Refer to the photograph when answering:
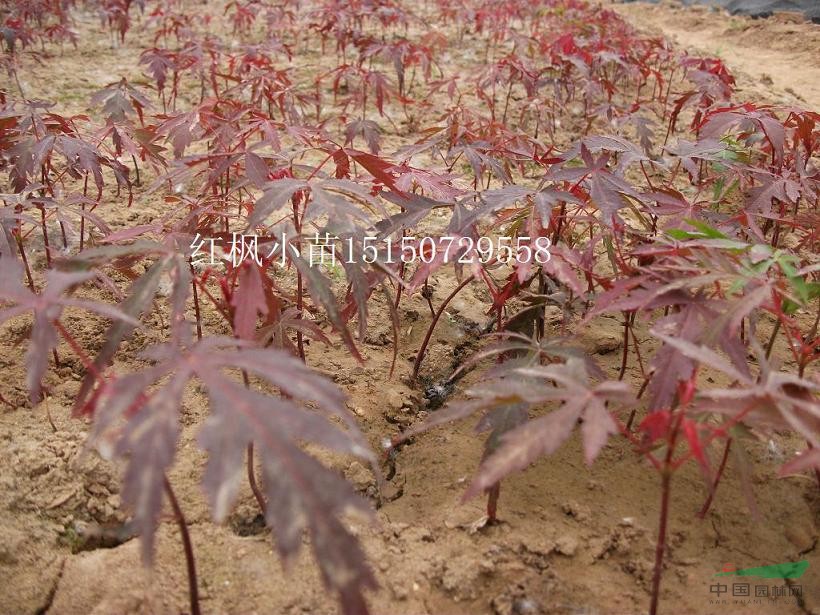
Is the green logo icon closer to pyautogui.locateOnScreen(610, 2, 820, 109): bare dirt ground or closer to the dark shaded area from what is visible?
pyautogui.locateOnScreen(610, 2, 820, 109): bare dirt ground

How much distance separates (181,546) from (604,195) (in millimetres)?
1271

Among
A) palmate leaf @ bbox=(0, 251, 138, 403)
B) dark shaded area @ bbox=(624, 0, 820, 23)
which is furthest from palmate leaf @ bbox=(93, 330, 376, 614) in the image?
dark shaded area @ bbox=(624, 0, 820, 23)

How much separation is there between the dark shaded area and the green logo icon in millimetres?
9504

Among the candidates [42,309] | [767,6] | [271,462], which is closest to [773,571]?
[271,462]

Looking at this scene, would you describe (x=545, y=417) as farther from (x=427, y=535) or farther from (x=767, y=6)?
(x=767, y=6)

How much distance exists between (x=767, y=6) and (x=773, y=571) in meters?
10.3

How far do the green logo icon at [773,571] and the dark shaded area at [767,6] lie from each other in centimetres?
950

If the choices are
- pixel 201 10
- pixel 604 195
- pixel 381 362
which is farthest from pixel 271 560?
pixel 201 10

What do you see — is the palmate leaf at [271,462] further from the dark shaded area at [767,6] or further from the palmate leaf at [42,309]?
the dark shaded area at [767,6]

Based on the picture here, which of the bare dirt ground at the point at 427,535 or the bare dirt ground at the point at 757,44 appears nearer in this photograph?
the bare dirt ground at the point at 427,535

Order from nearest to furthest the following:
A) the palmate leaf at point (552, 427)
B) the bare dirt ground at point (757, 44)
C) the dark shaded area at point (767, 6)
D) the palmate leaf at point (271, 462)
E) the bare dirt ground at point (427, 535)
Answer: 1. the palmate leaf at point (271, 462)
2. the palmate leaf at point (552, 427)
3. the bare dirt ground at point (427, 535)
4. the bare dirt ground at point (757, 44)
5. the dark shaded area at point (767, 6)

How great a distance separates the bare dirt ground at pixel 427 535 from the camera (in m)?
1.23

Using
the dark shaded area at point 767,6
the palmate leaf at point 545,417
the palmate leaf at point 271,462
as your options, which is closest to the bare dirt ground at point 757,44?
the dark shaded area at point 767,6

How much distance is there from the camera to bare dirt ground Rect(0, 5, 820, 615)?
4.02 ft
